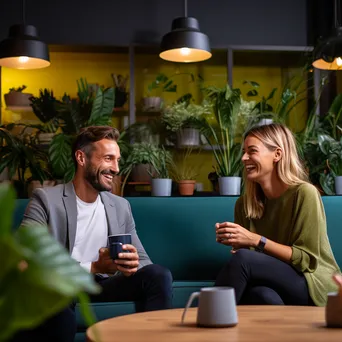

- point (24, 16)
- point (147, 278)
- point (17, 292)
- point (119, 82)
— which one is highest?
point (24, 16)

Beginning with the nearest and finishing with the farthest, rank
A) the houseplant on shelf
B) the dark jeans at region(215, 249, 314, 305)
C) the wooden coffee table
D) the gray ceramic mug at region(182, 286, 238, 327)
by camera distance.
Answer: the wooden coffee table, the gray ceramic mug at region(182, 286, 238, 327), the dark jeans at region(215, 249, 314, 305), the houseplant on shelf

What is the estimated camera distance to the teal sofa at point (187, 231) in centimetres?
342

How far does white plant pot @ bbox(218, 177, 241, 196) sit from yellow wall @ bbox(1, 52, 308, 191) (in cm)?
218

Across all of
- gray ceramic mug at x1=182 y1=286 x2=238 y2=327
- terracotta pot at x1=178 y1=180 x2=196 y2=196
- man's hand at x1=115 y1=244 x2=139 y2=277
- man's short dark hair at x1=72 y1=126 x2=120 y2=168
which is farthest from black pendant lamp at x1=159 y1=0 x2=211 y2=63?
gray ceramic mug at x1=182 y1=286 x2=238 y2=327

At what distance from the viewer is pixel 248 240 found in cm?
260

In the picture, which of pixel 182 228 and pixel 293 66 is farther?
pixel 293 66

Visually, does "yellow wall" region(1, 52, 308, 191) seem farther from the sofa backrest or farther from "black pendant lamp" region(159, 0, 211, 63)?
the sofa backrest

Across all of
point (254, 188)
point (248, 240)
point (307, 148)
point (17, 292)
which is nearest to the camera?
point (17, 292)

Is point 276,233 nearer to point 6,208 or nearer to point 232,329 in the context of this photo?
point 232,329

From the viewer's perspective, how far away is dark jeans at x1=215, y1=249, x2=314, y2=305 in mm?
2439

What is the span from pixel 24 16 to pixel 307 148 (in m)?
2.64

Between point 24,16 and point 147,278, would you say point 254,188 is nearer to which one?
point 147,278

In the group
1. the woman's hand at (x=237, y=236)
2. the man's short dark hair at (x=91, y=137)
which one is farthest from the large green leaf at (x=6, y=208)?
the man's short dark hair at (x=91, y=137)

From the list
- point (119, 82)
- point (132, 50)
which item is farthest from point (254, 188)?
point (119, 82)
